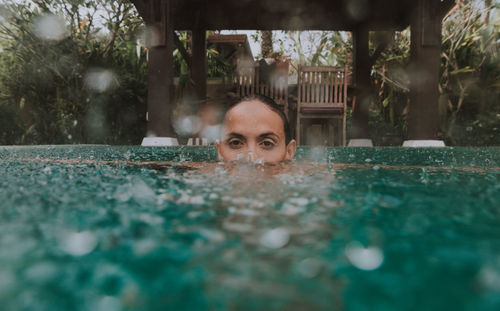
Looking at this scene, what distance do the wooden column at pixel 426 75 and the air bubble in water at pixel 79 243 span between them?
19.0 ft

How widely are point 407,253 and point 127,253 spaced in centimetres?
39

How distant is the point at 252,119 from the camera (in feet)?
7.18

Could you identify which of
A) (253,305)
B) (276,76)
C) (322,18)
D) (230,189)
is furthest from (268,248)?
(322,18)

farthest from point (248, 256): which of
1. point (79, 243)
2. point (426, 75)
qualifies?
point (426, 75)

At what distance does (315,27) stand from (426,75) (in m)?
3.25

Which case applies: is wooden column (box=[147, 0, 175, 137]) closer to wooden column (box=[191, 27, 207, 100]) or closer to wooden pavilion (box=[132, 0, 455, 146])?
wooden pavilion (box=[132, 0, 455, 146])

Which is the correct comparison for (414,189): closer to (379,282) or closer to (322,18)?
(379,282)

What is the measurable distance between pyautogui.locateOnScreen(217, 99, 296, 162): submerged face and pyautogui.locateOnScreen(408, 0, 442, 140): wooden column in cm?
409

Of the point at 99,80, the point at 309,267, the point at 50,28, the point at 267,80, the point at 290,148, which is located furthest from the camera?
the point at 99,80

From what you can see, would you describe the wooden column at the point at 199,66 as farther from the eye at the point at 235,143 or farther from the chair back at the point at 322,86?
the eye at the point at 235,143

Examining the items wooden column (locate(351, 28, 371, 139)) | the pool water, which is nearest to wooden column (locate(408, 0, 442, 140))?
wooden column (locate(351, 28, 371, 139))

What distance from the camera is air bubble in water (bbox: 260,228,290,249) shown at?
20.5 inches

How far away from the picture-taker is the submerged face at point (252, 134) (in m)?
2.19

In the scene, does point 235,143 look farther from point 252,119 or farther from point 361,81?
point 361,81
